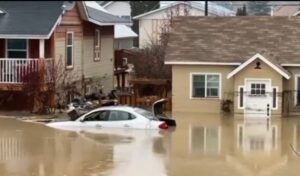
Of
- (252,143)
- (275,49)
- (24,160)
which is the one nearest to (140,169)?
(24,160)

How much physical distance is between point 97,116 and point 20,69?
626 cm

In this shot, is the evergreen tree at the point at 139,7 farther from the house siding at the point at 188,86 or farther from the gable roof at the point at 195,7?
the house siding at the point at 188,86

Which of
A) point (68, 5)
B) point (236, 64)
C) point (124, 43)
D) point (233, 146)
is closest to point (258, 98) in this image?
point (236, 64)

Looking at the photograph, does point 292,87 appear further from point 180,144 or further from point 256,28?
point 180,144

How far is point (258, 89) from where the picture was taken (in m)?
37.9

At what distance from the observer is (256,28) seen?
1640 inches

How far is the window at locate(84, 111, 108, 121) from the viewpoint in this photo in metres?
31.3

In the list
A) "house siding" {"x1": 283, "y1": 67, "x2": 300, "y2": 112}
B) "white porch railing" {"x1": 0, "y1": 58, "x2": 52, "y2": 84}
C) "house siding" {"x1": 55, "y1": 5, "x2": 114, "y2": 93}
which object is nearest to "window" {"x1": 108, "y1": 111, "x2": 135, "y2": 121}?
"white porch railing" {"x1": 0, "y1": 58, "x2": 52, "y2": 84}

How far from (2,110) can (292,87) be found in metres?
15.9

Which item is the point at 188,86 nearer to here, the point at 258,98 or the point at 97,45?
the point at 258,98

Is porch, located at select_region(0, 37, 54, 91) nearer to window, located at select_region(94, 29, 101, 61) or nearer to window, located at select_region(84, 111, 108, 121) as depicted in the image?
window, located at select_region(84, 111, 108, 121)

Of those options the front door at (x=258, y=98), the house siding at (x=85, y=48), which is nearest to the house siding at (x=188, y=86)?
the front door at (x=258, y=98)

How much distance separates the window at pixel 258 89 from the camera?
124 ft

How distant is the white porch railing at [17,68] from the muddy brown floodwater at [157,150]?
297 centimetres
